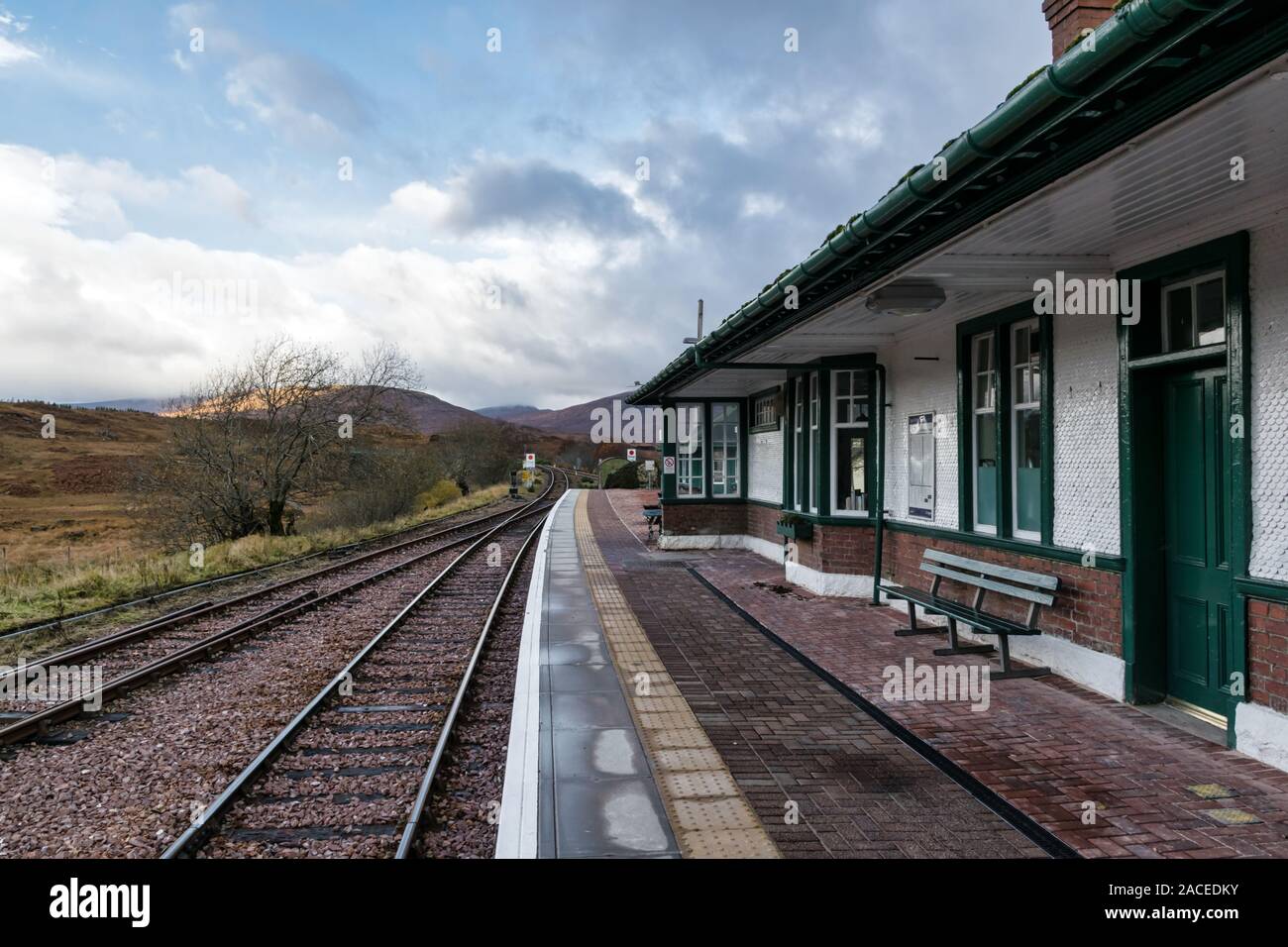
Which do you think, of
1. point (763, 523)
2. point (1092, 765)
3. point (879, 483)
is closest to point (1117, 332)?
point (1092, 765)

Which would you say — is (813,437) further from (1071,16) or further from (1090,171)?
(1090,171)

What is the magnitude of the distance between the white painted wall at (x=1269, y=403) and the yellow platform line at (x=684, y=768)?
3424 millimetres

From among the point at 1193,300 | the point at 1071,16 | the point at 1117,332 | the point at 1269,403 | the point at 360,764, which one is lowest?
the point at 360,764

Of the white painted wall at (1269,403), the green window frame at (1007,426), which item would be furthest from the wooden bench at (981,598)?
the white painted wall at (1269,403)

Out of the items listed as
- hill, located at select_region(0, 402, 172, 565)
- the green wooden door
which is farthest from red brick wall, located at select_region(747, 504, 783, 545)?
hill, located at select_region(0, 402, 172, 565)

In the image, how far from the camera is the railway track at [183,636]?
6.34m

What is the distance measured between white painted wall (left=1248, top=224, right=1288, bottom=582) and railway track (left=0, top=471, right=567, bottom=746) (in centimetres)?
857

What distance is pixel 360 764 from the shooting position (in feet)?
17.1

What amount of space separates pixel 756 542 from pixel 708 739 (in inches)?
426

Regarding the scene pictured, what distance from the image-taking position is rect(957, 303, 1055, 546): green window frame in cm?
656

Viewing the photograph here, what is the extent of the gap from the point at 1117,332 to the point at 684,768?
14.8ft
